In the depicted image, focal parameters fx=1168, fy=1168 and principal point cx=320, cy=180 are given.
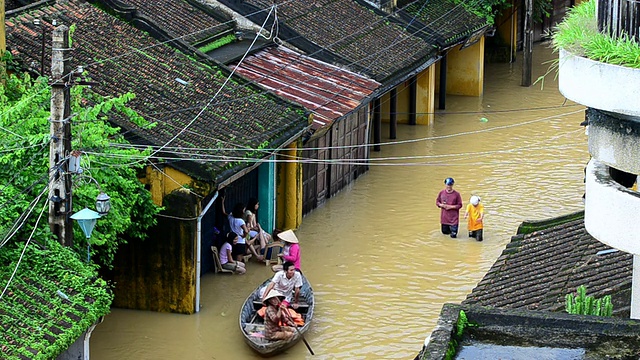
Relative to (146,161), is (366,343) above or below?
below

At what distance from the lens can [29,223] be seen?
46.6 ft

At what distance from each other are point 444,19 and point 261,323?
55.0 ft

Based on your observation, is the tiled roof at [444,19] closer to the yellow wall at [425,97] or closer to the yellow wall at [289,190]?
the yellow wall at [425,97]

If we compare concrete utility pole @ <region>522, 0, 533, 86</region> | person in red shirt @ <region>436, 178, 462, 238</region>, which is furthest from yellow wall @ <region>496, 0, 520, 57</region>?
person in red shirt @ <region>436, 178, 462, 238</region>

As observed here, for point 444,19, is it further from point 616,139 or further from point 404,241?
point 616,139

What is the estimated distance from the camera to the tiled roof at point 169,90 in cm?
1767

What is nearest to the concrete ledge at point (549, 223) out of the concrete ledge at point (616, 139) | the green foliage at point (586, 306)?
the green foliage at point (586, 306)

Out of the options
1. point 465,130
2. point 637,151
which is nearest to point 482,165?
point 465,130

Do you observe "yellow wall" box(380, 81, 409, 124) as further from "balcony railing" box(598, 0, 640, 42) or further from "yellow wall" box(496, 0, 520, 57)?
"balcony railing" box(598, 0, 640, 42)

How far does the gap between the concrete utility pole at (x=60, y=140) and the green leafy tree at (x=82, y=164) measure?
0.17 metres

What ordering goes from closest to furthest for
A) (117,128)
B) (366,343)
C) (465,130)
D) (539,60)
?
(117,128) → (366,343) → (465,130) → (539,60)

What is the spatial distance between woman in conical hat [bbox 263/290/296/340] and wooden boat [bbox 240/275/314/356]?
0.09 metres

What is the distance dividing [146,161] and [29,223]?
2807mm

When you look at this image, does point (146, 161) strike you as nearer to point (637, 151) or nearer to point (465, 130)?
point (637, 151)
